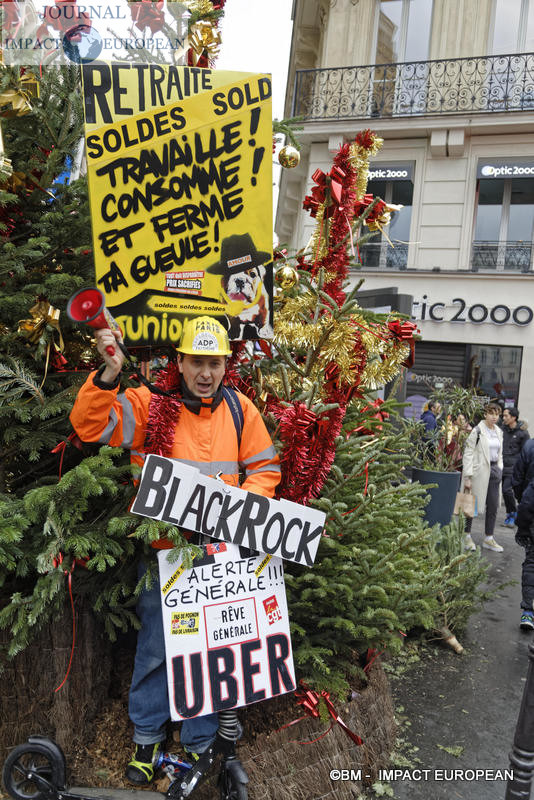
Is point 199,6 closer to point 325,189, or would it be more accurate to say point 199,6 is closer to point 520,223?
point 325,189

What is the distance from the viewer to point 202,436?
8.71 feet

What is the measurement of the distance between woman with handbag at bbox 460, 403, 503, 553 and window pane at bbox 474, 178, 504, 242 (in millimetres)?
7601

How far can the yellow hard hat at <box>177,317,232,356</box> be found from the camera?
101 inches

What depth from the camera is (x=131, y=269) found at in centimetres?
289

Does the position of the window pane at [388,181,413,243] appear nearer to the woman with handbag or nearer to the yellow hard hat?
the woman with handbag

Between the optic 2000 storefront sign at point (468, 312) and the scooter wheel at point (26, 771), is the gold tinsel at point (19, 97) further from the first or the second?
the optic 2000 storefront sign at point (468, 312)

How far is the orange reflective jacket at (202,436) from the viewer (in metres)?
2.38

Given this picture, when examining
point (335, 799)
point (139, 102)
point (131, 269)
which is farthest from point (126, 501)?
point (139, 102)

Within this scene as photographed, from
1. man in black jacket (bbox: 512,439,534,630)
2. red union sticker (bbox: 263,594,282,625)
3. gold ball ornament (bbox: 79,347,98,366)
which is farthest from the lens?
man in black jacket (bbox: 512,439,534,630)

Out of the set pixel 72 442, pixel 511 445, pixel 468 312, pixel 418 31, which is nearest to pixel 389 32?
pixel 418 31

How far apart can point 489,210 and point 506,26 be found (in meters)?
4.24

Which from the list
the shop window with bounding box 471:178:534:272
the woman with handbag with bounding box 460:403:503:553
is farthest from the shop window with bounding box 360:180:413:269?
the woman with handbag with bounding box 460:403:503:553

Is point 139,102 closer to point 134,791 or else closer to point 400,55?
point 134,791

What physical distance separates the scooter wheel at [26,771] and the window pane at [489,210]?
14168 millimetres
